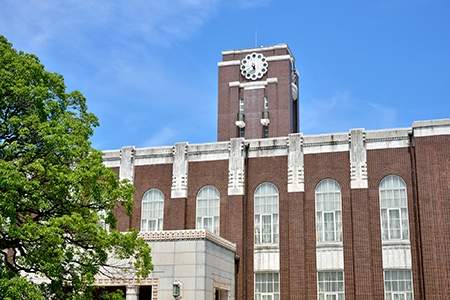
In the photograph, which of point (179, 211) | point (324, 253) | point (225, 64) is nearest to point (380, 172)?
point (324, 253)

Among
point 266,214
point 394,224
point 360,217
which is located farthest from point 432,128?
point 266,214

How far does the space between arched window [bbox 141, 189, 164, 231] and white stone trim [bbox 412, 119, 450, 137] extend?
12.5 m

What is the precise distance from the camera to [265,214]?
29031 millimetres

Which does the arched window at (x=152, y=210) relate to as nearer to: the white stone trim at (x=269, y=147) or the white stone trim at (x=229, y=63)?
the white stone trim at (x=269, y=147)

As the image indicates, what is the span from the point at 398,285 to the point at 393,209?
3257mm

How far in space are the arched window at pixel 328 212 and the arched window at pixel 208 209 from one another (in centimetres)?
484

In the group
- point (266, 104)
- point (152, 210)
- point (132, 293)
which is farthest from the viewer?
point (266, 104)

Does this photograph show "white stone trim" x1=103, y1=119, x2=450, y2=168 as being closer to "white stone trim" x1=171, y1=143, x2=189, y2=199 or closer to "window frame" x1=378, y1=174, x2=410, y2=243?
"white stone trim" x1=171, y1=143, x2=189, y2=199

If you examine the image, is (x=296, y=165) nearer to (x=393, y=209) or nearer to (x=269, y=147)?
(x=269, y=147)

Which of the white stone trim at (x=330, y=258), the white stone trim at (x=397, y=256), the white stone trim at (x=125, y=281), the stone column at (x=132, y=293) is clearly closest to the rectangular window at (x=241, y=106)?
the white stone trim at (x=330, y=258)

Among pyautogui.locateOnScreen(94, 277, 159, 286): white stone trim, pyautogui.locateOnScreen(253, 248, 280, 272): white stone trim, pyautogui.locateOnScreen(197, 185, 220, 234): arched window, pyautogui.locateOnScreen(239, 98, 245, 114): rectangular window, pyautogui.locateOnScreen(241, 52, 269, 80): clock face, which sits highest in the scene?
pyautogui.locateOnScreen(241, 52, 269, 80): clock face

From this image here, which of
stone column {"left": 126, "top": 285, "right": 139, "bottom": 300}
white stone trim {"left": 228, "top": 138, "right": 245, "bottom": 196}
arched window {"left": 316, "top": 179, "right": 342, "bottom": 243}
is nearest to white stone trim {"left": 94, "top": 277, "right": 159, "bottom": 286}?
stone column {"left": 126, "top": 285, "right": 139, "bottom": 300}

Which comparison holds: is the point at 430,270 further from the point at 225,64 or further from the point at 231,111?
the point at 225,64

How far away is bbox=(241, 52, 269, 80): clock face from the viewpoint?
142ft
